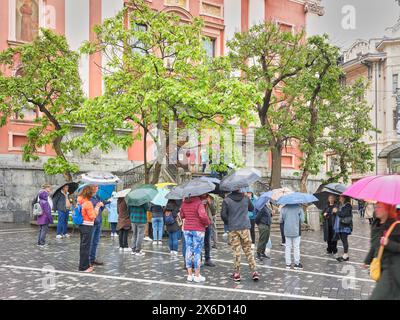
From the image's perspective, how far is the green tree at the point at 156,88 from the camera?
1470cm

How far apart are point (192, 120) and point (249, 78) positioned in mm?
5443

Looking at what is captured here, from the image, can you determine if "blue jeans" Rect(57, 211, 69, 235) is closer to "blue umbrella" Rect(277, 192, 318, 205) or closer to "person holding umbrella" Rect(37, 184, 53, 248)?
"person holding umbrella" Rect(37, 184, 53, 248)

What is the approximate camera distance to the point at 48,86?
19734mm

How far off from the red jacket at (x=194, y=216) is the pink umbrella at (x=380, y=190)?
12.8 feet

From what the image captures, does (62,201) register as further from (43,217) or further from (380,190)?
(380,190)

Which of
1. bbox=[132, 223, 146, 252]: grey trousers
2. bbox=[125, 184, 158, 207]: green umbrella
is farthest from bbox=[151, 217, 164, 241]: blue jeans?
bbox=[125, 184, 158, 207]: green umbrella

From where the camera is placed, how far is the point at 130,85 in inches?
618

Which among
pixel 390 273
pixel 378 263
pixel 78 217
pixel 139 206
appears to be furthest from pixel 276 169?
pixel 390 273

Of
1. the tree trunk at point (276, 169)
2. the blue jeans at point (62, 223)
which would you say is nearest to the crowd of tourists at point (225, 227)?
the blue jeans at point (62, 223)

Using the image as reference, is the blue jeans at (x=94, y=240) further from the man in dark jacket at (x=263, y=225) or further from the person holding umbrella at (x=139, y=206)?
the man in dark jacket at (x=263, y=225)
